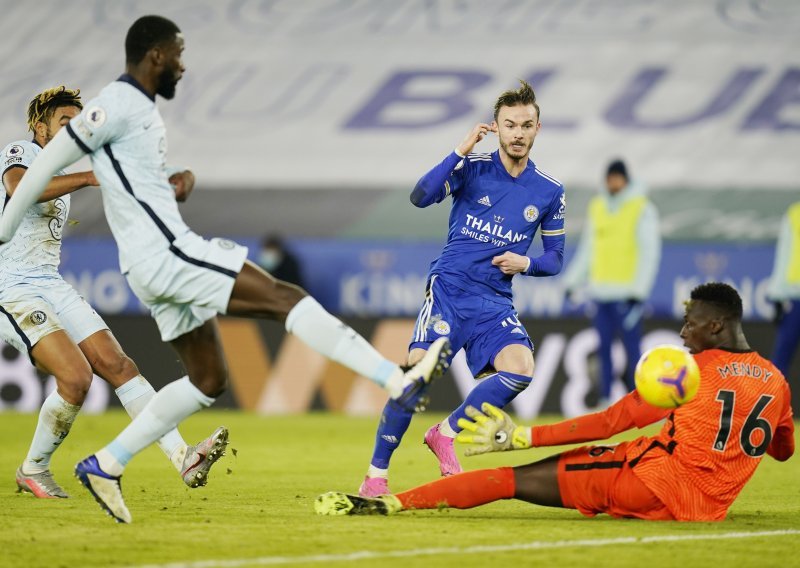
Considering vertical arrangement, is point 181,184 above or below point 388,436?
above

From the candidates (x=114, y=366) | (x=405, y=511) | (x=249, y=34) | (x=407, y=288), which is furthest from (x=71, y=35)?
(x=405, y=511)

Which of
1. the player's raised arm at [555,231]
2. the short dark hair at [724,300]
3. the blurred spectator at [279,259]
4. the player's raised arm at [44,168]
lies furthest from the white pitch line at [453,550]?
the blurred spectator at [279,259]

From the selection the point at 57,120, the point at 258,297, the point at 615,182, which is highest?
the point at 615,182

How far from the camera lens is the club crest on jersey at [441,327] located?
7156mm

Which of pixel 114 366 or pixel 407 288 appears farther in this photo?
pixel 407 288

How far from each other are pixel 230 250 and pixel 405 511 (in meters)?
1.57

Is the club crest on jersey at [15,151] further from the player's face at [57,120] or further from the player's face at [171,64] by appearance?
the player's face at [171,64]

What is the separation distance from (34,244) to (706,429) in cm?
385

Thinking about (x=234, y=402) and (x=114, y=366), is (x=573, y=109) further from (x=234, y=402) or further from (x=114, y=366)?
(x=114, y=366)

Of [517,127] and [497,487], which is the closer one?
[497,487]

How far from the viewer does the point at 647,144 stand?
1970 cm

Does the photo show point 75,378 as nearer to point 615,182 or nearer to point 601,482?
point 601,482

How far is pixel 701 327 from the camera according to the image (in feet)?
18.9

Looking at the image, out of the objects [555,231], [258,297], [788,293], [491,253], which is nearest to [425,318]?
[491,253]
